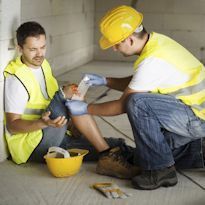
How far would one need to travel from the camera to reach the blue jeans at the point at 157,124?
8.54 feet

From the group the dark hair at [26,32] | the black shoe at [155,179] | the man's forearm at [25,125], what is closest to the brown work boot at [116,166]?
the black shoe at [155,179]

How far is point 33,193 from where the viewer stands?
2.53 metres

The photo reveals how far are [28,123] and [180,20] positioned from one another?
5314 mm

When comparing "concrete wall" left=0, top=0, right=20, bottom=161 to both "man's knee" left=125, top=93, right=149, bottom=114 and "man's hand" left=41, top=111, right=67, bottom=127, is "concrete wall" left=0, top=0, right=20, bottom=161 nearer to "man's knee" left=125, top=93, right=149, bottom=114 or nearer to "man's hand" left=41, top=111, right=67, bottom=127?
"man's hand" left=41, top=111, right=67, bottom=127

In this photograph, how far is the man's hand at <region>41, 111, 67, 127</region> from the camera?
2662 millimetres

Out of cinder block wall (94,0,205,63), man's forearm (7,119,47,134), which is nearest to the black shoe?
man's forearm (7,119,47,134)

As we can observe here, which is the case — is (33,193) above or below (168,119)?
below

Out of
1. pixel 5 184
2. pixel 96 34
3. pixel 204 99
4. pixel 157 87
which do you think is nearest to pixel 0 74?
pixel 5 184

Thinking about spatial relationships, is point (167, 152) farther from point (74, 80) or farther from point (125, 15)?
point (74, 80)

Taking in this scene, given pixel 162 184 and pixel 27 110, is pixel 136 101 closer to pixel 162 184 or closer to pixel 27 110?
pixel 162 184

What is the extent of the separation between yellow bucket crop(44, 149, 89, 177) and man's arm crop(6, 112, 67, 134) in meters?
0.18

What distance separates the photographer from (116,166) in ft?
9.09

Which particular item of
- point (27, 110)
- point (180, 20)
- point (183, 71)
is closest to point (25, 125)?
point (27, 110)

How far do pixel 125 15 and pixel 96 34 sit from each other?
5277mm
